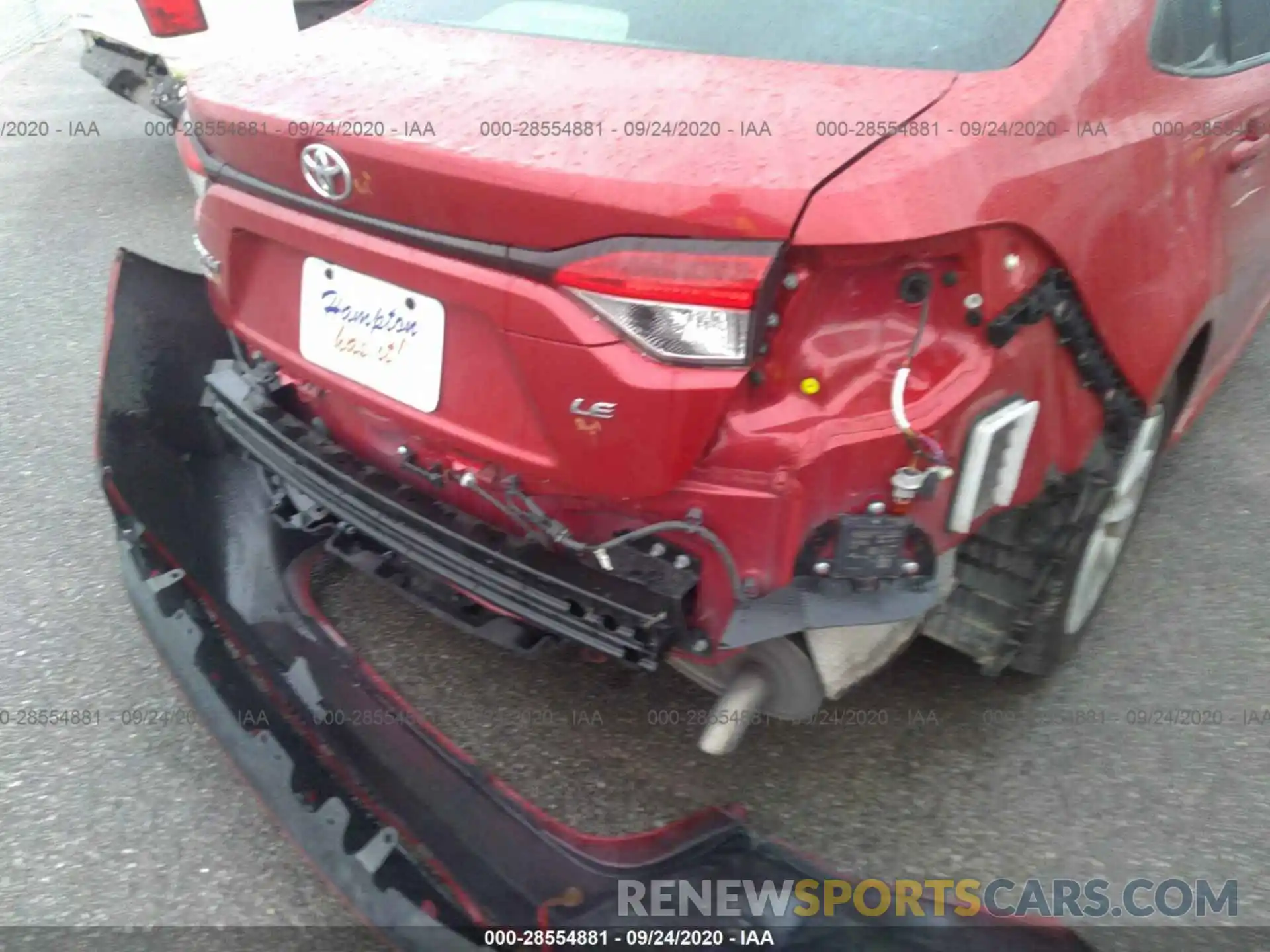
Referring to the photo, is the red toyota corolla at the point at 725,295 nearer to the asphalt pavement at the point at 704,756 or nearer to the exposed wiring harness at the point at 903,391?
the exposed wiring harness at the point at 903,391

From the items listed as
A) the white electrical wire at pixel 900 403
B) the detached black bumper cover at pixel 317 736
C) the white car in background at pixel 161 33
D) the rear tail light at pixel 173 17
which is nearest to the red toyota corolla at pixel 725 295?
the white electrical wire at pixel 900 403

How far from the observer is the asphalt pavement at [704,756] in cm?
206

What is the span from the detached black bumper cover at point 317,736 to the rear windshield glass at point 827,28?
4.31 feet

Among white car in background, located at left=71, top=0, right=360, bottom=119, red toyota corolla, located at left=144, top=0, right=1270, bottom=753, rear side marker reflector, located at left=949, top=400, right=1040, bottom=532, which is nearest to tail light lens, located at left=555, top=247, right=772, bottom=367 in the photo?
red toyota corolla, located at left=144, top=0, right=1270, bottom=753

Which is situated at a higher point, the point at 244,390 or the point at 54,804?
the point at 244,390

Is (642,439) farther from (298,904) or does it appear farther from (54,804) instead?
(54,804)

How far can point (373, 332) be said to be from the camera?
5.93 feet

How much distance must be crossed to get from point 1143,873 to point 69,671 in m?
2.61

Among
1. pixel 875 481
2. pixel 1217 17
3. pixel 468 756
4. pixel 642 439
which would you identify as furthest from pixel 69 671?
pixel 1217 17

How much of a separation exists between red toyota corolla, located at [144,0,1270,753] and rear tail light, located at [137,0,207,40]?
163 inches

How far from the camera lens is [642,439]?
5.01ft

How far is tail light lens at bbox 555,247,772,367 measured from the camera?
144cm

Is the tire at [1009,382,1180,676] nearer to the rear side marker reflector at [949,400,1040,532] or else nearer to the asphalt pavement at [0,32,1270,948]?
the asphalt pavement at [0,32,1270,948]

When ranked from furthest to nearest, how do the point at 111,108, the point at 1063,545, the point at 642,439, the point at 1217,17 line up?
the point at 111,108 < the point at 1217,17 < the point at 1063,545 < the point at 642,439
